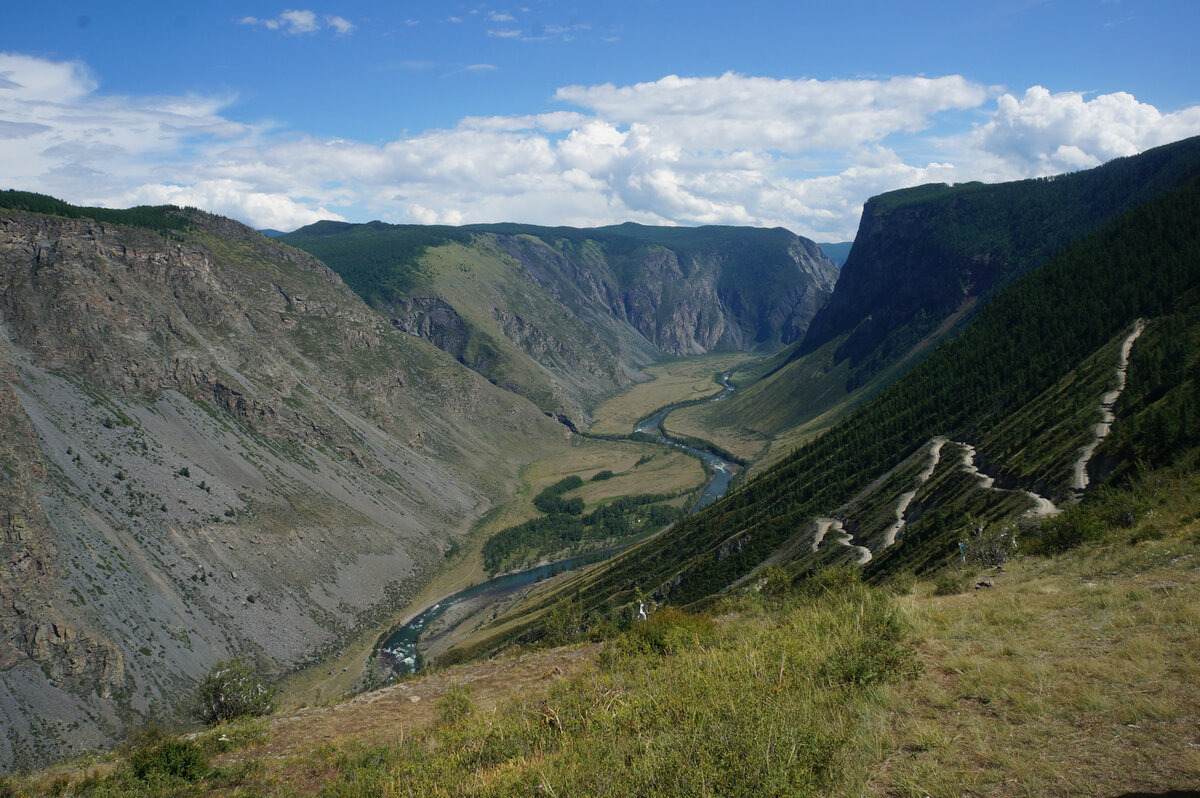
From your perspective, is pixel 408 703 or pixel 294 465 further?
pixel 294 465

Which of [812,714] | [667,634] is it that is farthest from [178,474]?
[812,714]

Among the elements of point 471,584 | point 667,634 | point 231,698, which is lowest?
point 471,584

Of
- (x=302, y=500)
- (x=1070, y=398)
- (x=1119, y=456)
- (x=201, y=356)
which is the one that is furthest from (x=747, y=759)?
(x=201, y=356)

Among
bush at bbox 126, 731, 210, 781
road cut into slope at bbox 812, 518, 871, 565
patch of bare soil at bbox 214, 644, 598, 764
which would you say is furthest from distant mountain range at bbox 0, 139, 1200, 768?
bush at bbox 126, 731, 210, 781

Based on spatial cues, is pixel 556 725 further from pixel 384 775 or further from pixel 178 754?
pixel 178 754

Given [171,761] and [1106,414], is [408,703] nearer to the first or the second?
[171,761]

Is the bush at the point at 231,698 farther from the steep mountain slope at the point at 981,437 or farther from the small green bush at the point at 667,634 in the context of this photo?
the steep mountain slope at the point at 981,437

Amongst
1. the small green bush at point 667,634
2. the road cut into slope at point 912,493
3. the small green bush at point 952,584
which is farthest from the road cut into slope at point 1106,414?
the small green bush at point 667,634
